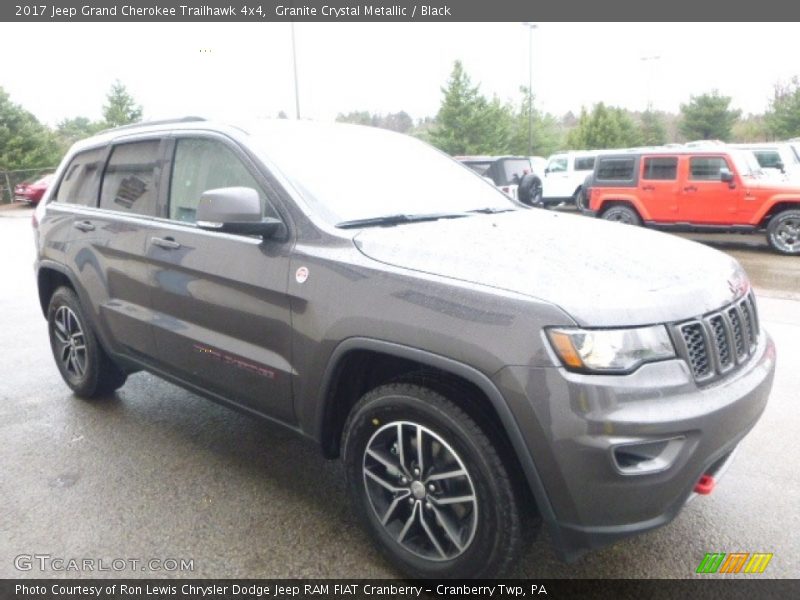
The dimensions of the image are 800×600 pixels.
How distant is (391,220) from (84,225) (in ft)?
7.57

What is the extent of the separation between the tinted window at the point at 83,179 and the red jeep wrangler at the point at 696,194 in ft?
35.1

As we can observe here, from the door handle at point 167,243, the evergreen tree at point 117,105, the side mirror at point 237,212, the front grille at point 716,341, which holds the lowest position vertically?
the front grille at point 716,341

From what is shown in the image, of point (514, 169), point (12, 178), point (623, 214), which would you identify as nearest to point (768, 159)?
point (623, 214)

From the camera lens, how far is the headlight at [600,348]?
2.09m

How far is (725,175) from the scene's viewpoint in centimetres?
1174

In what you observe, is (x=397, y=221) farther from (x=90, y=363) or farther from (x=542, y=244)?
(x=90, y=363)

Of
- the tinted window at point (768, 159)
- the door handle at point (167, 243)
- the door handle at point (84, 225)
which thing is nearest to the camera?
the door handle at point (167, 243)

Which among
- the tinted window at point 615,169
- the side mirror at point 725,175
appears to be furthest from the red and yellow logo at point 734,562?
the tinted window at point 615,169

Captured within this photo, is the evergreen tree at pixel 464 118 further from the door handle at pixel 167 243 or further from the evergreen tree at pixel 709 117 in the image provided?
the door handle at pixel 167 243

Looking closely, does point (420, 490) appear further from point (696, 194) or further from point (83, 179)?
point (696, 194)

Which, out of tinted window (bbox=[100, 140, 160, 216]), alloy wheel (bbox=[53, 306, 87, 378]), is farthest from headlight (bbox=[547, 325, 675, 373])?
alloy wheel (bbox=[53, 306, 87, 378])

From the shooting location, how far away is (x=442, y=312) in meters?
2.33

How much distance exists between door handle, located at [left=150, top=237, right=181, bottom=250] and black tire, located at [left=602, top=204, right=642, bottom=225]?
1113 centimetres

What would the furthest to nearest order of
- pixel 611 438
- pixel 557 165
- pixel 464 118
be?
1. pixel 464 118
2. pixel 557 165
3. pixel 611 438
